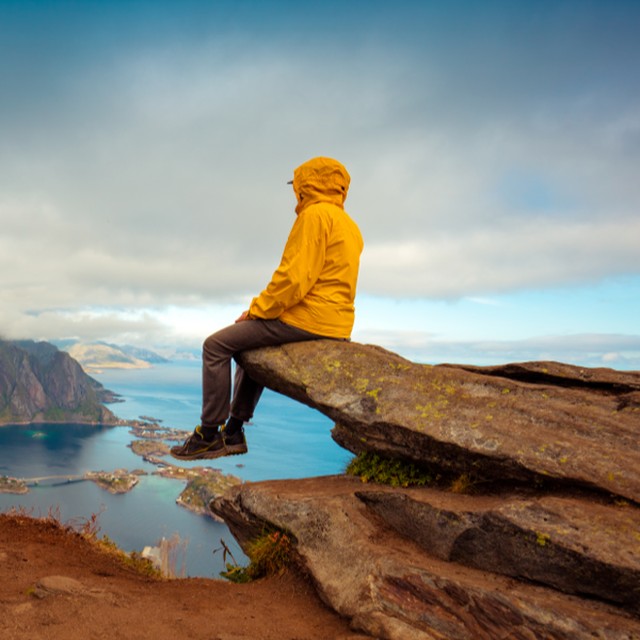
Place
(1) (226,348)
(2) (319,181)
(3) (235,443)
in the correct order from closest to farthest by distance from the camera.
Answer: (2) (319,181) < (1) (226,348) < (3) (235,443)

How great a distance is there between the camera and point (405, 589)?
5926mm

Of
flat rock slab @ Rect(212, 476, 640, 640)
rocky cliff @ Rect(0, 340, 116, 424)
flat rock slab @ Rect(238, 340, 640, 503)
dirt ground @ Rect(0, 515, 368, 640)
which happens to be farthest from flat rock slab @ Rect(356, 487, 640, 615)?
rocky cliff @ Rect(0, 340, 116, 424)

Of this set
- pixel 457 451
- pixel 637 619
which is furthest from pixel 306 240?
pixel 637 619

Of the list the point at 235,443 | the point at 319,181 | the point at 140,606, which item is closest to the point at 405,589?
the point at 140,606

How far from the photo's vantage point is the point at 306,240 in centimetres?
826

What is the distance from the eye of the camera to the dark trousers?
887 centimetres

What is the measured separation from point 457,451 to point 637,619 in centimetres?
273

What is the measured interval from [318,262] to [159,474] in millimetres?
89364

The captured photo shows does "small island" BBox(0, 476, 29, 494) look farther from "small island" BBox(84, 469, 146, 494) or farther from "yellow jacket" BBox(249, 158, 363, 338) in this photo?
"yellow jacket" BBox(249, 158, 363, 338)

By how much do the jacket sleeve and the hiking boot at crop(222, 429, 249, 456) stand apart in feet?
9.54

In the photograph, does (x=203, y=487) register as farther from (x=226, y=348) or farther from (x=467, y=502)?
(x=467, y=502)

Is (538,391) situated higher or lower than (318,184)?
lower

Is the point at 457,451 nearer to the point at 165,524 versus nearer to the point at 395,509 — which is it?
the point at 395,509

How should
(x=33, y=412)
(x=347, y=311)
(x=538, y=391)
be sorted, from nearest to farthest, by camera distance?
(x=538, y=391) < (x=347, y=311) < (x=33, y=412)
